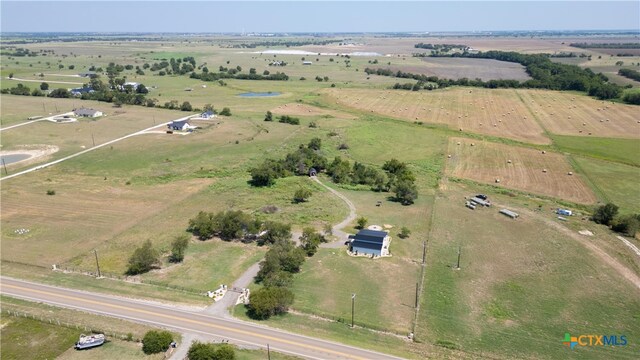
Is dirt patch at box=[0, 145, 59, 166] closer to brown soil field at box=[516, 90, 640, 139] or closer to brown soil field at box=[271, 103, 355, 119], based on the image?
brown soil field at box=[271, 103, 355, 119]

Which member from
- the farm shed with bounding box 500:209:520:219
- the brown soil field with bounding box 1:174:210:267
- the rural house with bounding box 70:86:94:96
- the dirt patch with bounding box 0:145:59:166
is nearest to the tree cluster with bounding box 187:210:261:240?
the brown soil field with bounding box 1:174:210:267

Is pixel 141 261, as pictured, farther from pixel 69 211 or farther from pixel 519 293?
pixel 519 293

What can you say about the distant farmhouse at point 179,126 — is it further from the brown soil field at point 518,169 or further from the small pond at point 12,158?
the brown soil field at point 518,169

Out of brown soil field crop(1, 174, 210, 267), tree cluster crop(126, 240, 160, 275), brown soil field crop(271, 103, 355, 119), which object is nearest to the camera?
tree cluster crop(126, 240, 160, 275)

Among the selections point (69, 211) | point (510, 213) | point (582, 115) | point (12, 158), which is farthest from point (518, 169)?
point (12, 158)

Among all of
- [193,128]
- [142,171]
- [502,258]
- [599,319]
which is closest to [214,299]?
[502,258]

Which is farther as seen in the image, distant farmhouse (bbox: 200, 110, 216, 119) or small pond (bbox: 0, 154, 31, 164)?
distant farmhouse (bbox: 200, 110, 216, 119)
